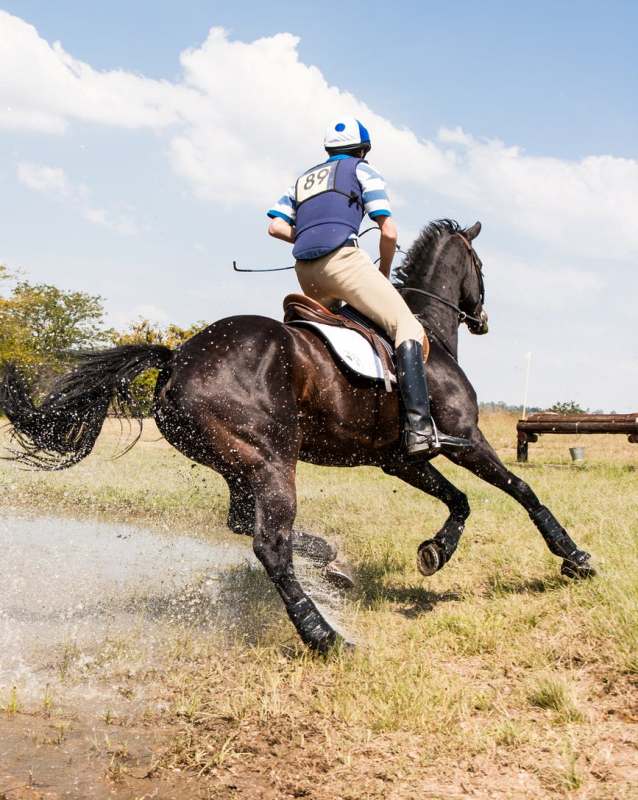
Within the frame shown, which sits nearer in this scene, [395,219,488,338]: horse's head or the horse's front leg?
the horse's front leg

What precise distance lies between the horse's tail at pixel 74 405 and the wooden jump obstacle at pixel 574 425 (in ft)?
41.2

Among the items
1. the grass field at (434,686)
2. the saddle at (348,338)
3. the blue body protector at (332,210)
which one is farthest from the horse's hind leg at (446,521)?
the blue body protector at (332,210)

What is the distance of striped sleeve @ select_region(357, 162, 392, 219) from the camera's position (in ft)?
17.0

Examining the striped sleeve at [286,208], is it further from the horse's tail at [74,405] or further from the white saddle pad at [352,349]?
the horse's tail at [74,405]

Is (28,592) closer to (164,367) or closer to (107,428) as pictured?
(164,367)

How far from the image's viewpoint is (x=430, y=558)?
5602 millimetres

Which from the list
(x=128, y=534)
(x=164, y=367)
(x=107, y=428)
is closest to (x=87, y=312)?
(x=107, y=428)

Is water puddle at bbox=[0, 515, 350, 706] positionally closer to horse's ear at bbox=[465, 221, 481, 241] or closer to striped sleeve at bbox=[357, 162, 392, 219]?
striped sleeve at bbox=[357, 162, 392, 219]

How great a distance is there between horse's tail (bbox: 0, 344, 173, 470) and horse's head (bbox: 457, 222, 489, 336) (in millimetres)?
3315

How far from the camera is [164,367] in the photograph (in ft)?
15.6

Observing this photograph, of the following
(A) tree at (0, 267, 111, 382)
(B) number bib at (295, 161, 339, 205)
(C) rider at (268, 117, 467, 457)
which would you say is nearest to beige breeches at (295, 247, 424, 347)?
(C) rider at (268, 117, 467, 457)

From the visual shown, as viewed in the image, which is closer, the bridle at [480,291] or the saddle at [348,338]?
the saddle at [348,338]

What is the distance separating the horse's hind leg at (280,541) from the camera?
4332 mm

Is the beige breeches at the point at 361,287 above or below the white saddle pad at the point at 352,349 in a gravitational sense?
above
